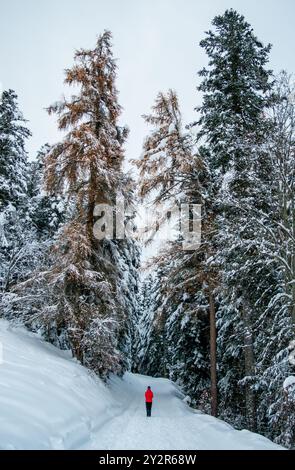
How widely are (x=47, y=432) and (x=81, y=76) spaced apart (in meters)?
13.1

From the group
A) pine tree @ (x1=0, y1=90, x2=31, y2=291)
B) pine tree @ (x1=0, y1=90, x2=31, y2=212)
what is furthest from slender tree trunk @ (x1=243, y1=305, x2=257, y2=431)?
pine tree @ (x1=0, y1=90, x2=31, y2=212)

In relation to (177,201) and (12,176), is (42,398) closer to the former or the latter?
(177,201)

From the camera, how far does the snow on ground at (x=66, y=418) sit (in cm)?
608

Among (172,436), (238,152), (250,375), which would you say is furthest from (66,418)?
(238,152)

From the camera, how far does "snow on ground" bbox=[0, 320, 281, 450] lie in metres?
6.08

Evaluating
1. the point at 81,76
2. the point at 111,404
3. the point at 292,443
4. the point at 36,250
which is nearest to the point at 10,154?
the point at 36,250

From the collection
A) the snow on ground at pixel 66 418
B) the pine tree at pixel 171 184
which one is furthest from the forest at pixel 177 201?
the snow on ground at pixel 66 418

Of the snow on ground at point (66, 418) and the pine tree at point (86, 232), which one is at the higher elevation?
the pine tree at point (86, 232)

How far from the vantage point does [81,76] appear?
47.4 feet

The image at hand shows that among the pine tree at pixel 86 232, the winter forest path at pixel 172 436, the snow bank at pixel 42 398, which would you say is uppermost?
the pine tree at pixel 86 232

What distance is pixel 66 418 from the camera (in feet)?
25.0

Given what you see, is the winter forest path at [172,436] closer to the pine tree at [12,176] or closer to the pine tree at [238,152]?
the pine tree at [238,152]
